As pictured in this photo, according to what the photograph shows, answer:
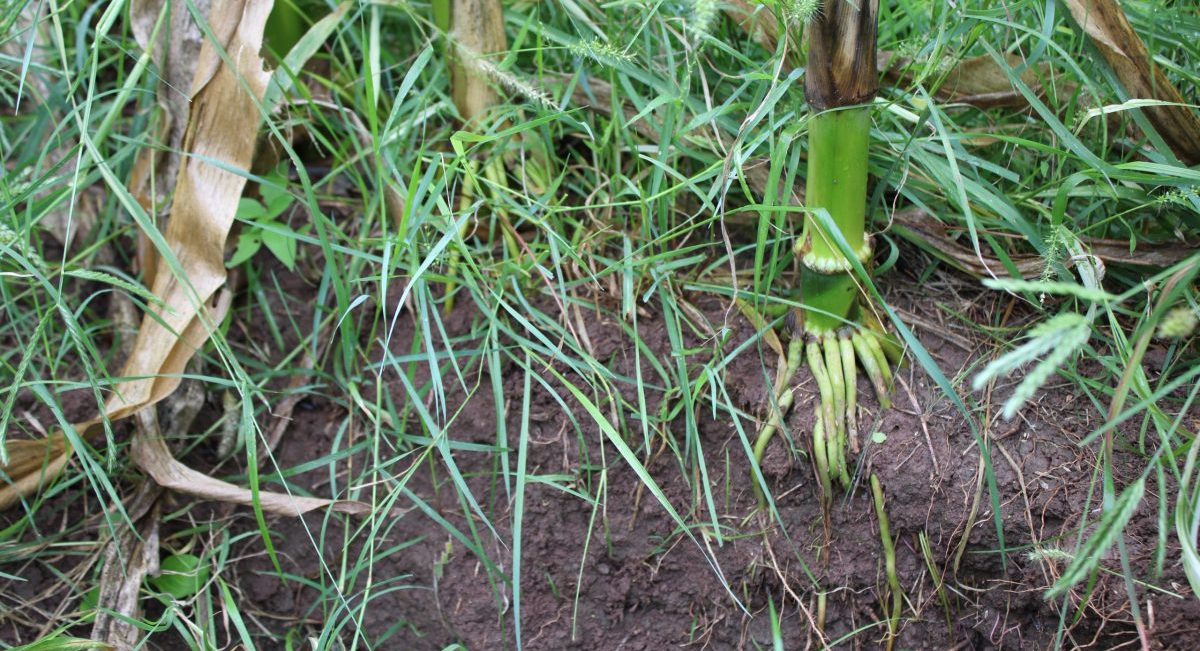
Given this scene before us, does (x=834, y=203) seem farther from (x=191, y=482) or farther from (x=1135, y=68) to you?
(x=191, y=482)

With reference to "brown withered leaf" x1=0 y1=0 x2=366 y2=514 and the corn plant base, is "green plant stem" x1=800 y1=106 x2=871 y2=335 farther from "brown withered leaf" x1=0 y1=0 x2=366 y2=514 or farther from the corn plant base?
"brown withered leaf" x1=0 y1=0 x2=366 y2=514

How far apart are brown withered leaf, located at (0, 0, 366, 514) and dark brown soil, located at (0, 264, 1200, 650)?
10 cm

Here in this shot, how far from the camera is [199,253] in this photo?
1335 millimetres

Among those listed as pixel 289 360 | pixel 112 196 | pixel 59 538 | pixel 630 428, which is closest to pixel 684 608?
pixel 630 428

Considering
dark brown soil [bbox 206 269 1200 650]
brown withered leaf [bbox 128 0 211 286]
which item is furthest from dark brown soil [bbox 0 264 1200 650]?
brown withered leaf [bbox 128 0 211 286]

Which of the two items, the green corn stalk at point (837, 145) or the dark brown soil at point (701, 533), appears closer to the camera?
the green corn stalk at point (837, 145)

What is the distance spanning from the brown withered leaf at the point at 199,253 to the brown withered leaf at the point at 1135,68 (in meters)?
1.08

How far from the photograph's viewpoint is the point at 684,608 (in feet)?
4.00

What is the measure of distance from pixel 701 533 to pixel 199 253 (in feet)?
2.67

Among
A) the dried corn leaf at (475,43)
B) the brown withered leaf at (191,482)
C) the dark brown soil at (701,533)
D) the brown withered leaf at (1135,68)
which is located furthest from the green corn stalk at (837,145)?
the brown withered leaf at (191,482)

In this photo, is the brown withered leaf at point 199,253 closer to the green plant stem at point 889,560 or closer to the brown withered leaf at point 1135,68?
the green plant stem at point 889,560

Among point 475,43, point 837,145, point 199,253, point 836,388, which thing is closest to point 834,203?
point 837,145

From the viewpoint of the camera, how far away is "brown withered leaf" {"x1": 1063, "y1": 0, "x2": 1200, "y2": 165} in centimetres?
110

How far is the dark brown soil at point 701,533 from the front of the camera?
1.11 metres
